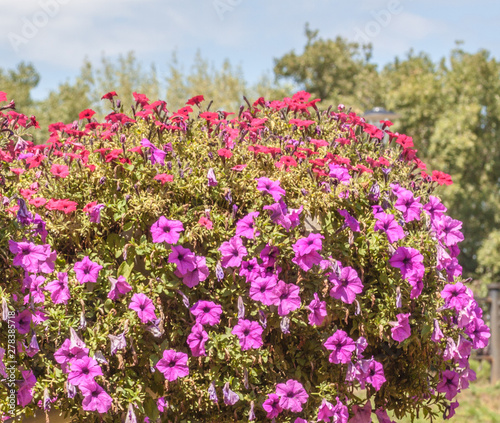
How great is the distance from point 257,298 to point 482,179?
17.6 metres

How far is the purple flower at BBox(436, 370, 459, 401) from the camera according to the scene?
3107 millimetres

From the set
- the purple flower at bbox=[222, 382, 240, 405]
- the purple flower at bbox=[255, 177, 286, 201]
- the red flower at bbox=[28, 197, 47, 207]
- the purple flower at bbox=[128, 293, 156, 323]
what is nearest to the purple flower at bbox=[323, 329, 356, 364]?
the purple flower at bbox=[222, 382, 240, 405]

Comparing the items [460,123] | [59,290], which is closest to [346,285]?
[59,290]

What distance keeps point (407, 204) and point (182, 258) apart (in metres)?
1.16

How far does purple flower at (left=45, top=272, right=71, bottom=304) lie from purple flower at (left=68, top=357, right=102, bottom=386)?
11.0 inches

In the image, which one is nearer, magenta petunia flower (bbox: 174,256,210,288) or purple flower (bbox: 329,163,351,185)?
magenta petunia flower (bbox: 174,256,210,288)

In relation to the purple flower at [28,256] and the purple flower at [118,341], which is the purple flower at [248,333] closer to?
the purple flower at [118,341]

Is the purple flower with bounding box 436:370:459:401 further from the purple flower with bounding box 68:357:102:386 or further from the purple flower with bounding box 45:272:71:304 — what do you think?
the purple flower with bounding box 45:272:71:304

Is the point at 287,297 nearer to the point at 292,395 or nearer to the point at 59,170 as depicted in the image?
the point at 292,395

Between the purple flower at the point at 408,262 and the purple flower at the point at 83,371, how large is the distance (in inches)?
56.2

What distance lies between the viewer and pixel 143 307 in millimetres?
2553

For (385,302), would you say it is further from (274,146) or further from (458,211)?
(458,211)

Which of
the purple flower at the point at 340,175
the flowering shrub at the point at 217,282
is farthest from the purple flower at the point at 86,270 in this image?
the purple flower at the point at 340,175

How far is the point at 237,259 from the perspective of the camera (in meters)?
2.62
